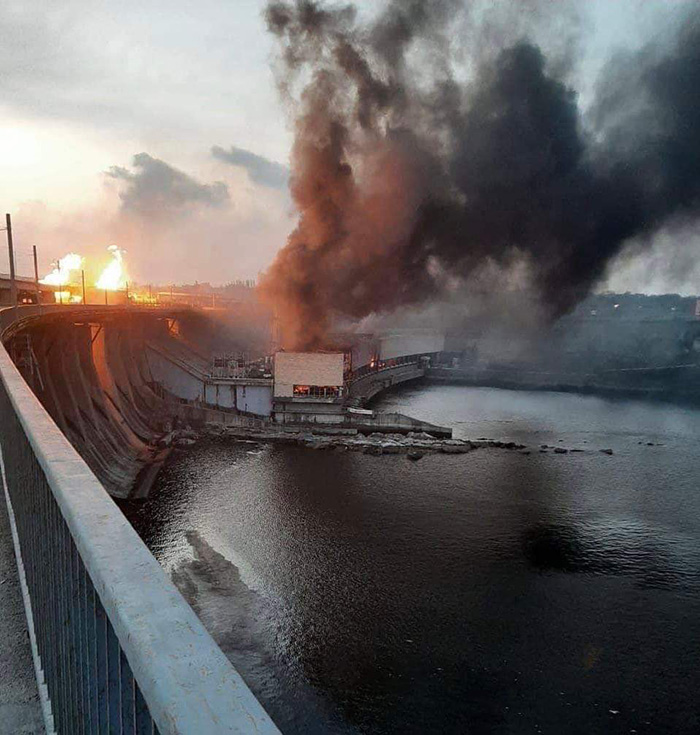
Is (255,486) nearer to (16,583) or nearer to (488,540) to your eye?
(488,540)

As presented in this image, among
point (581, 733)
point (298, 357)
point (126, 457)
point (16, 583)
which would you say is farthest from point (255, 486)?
point (16, 583)

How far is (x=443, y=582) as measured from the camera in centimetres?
1831

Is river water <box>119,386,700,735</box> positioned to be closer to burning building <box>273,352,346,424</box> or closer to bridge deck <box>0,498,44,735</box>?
burning building <box>273,352,346,424</box>

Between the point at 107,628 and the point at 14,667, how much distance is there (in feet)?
4.74

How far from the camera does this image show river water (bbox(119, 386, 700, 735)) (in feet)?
43.5

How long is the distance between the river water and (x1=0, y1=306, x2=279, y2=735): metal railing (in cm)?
1205

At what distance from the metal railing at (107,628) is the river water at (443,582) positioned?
1205 cm

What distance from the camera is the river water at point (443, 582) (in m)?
13.3

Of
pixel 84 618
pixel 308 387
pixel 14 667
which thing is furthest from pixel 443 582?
pixel 308 387

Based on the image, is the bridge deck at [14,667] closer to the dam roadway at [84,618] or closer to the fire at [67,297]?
the dam roadway at [84,618]

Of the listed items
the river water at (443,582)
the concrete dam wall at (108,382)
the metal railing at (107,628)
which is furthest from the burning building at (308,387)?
the metal railing at (107,628)

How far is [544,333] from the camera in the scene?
7956 centimetres

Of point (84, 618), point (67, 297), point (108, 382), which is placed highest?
point (67, 297)

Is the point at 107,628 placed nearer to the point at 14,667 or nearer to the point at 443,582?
the point at 14,667
